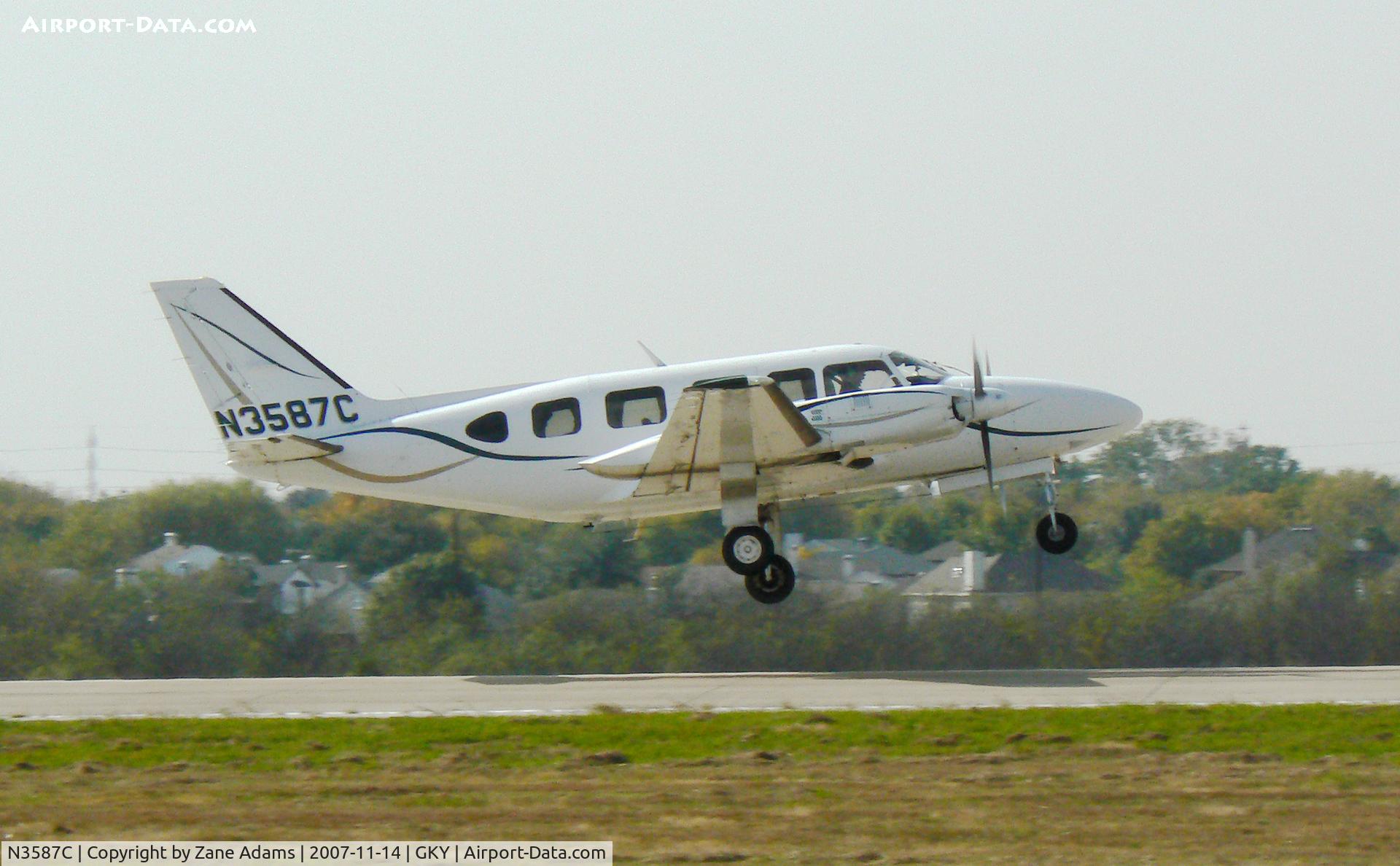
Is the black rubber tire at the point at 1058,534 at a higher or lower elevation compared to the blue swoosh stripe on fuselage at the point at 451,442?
lower

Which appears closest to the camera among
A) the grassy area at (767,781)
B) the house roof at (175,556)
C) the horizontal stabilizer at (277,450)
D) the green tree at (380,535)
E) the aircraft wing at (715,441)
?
the grassy area at (767,781)

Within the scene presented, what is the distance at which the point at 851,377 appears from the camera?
Result: 19719 millimetres

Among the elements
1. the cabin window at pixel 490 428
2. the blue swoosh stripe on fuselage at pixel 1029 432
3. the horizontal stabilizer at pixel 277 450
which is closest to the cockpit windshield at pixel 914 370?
the blue swoosh stripe on fuselage at pixel 1029 432

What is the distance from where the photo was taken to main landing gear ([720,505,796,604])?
19.6 meters

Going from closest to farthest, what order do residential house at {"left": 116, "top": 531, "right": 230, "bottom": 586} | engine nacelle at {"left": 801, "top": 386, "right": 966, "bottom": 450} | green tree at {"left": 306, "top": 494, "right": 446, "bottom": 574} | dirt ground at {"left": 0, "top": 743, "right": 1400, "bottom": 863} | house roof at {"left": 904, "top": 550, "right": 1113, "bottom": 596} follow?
dirt ground at {"left": 0, "top": 743, "right": 1400, "bottom": 863}, engine nacelle at {"left": 801, "top": 386, "right": 966, "bottom": 450}, residential house at {"left": 116, "top": 531, "right": 230, "bottom": 586}, green tree at {"left": 306, "top": 494, "right": 446, "bottom": 574}, house roof at {"left": 904, "top": 550, "right": 1113, "bottom": 596}

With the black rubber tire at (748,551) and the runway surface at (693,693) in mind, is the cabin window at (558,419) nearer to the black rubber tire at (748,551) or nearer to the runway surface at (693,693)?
the black rubber tire at (748,551)

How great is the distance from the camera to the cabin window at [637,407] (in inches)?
790

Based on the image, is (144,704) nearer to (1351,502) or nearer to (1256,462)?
(1351,502)

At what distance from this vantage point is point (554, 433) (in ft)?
66.7

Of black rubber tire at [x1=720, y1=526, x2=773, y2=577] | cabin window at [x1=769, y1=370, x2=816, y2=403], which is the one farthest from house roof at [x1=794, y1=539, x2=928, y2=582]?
cabin window at [x1=769, y1=370, x2=816, y2=403]

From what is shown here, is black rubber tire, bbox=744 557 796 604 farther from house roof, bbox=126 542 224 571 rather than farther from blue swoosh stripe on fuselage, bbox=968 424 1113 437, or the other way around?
house roof, bbox=126 542 224 571

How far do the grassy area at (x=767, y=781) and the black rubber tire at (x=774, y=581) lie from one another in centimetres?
437

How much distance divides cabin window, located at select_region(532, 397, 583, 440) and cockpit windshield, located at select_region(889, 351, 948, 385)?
4.28 m

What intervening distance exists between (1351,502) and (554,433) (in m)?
20.0
